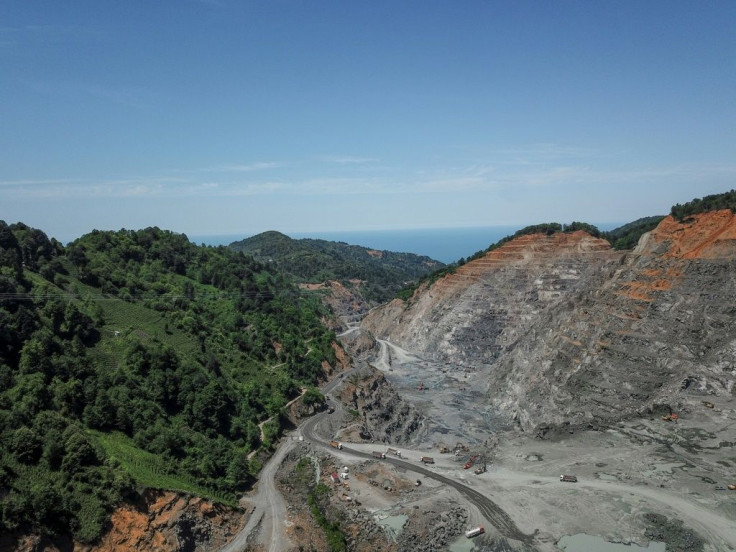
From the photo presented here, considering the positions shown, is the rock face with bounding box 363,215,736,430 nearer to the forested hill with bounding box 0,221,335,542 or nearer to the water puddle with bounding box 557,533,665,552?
the water puddle with bounding box 557,533,665,552

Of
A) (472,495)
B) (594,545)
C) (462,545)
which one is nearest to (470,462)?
(472,495)

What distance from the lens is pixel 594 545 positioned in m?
36.9

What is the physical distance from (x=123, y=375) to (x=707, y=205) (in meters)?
71.0

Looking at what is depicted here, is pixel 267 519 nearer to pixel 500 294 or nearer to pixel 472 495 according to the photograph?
pixel 472 495

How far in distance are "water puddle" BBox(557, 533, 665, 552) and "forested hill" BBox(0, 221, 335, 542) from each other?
26211 mm

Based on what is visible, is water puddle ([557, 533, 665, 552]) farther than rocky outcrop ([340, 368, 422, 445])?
No

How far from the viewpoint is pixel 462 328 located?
3851 inches

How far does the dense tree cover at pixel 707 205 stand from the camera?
206 feet

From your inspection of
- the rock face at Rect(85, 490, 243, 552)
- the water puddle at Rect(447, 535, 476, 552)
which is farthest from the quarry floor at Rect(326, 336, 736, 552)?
the rock face at Rect(85, 490, 243, 552)

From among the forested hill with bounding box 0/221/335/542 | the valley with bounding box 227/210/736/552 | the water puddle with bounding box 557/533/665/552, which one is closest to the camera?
the forested hill with bounding box 0/221/335/542

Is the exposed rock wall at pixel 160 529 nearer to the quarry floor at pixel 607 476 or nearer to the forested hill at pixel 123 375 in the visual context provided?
the forested hill at pixel 123 375

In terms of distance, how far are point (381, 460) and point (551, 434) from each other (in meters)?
18.9

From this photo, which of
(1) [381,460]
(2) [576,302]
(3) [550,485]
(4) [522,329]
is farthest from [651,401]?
(4) [522,329]

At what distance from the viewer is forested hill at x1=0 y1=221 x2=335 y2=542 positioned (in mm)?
31328
